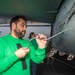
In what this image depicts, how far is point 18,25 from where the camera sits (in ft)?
4.12

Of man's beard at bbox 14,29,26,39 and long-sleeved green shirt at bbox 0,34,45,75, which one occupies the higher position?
man's beard at bbox 14,29,26,39

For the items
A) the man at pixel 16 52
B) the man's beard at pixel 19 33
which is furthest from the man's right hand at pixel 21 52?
the man's beard at pixel 19 33

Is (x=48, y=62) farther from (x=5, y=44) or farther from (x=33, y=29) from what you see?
(x=5, y=44)

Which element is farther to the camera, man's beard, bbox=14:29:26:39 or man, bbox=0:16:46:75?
man's beard, bbox=14:29:26:39

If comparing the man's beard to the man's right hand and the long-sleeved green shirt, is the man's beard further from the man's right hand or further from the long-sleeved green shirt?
the man's right hand

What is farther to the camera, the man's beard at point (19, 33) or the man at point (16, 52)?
the man's beard at point (19, 33)

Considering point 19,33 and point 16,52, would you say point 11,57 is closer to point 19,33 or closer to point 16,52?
point 16,52

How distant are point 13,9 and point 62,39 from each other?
25.5 inches

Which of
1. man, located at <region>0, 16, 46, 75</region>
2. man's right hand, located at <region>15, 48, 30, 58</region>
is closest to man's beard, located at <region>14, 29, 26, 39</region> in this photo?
man, located at <region>0, 16, 46, 75</region>

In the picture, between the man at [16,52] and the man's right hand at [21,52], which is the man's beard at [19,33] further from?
the man's right hand at [21,52]

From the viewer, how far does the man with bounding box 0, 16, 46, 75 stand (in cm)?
112

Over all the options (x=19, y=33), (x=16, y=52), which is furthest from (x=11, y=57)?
(x=19, y=33)

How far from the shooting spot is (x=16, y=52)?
1104mm

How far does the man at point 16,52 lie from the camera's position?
112cm
